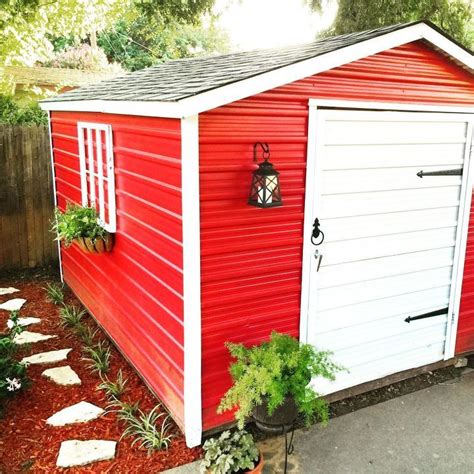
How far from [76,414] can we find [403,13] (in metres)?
7.05

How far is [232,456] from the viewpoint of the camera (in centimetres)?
325

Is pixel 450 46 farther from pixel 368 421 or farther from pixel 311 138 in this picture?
pixel 368 421

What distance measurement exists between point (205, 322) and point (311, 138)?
1567 millimetres

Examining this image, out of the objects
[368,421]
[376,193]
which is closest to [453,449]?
[368,421]

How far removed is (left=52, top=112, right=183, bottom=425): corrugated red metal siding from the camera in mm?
3658

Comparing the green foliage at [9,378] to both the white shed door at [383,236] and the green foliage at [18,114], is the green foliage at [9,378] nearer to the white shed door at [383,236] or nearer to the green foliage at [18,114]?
the white shed door at [383,236]

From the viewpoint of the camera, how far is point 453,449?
3.83 meters

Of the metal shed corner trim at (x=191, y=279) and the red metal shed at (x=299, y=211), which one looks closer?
the metal shed corner trim at (x=191, y=279)

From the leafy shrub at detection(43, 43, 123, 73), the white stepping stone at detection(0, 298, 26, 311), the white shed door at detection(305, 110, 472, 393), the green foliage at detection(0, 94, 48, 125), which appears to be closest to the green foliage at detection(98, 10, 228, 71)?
the leafy shrub at detection(43, 43, 123, 73)

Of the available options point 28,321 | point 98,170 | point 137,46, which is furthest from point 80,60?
point 98,170

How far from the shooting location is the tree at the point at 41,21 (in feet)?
32.8

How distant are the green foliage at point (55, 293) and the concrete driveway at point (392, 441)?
3722 mm

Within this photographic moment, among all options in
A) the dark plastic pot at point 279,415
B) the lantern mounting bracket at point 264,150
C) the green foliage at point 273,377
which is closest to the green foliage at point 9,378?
the green foliage at point 273,377

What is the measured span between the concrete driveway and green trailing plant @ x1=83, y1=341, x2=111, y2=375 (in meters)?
1.63
